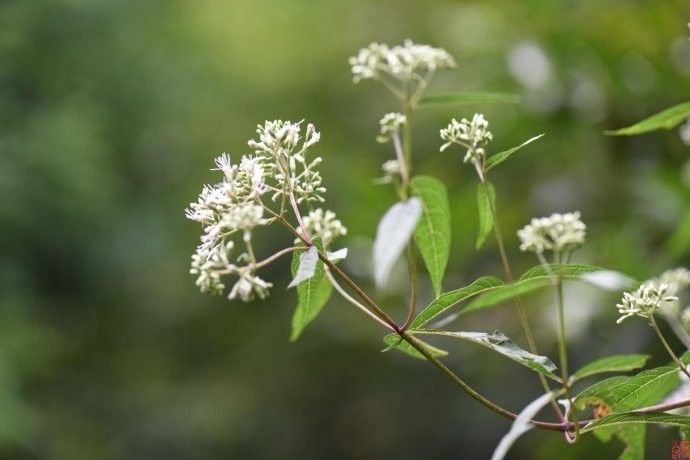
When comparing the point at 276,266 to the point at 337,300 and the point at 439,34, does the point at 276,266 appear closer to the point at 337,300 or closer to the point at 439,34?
the point at 337,300

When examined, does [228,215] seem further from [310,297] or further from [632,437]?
[632,437]

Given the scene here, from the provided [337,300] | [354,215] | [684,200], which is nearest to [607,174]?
[684,200]

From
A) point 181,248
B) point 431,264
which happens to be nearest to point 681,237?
point 431,264

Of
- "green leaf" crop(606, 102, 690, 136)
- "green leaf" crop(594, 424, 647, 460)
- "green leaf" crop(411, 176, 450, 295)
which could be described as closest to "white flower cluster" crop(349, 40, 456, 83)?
"green leaf" crop(411, 176, 450, 295)

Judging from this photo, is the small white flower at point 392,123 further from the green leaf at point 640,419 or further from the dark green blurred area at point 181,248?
the dark green blurred area at point 181,248

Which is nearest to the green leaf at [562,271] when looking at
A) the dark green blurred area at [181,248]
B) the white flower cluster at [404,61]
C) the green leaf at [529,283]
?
the green leaf at [529,283]

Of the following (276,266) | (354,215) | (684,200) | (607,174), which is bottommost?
(684,200)
